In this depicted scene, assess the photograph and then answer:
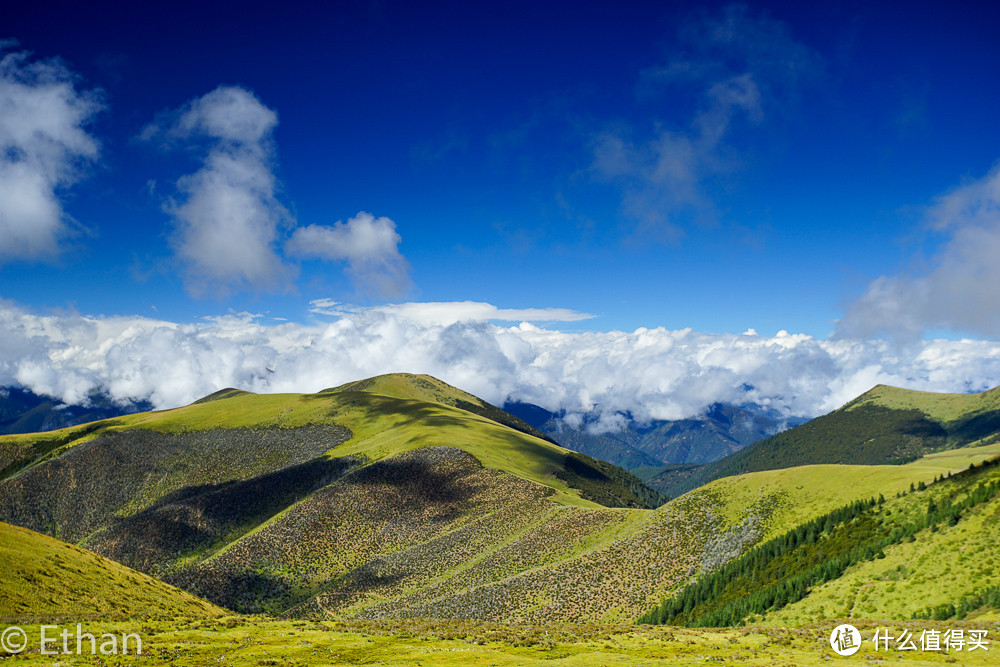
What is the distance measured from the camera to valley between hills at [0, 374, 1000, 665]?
4231 cm

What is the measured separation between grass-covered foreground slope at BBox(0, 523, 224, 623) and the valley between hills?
27cm

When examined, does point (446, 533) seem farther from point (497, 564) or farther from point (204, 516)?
point (204, 516)

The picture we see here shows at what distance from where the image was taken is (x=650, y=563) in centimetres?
10081

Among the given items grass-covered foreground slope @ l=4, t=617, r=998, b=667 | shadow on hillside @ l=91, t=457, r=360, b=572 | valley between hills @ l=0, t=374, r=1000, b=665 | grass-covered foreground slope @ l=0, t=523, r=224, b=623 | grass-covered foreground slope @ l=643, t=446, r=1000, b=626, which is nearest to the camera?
grass-covered foreground slope @ l=4, t=617, r=998, b=667

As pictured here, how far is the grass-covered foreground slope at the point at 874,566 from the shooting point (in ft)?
170

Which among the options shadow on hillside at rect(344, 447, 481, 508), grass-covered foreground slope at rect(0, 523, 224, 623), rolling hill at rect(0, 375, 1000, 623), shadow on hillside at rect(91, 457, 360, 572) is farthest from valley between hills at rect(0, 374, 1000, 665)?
shadow on hillside at rect(344, 447, 481, 508)

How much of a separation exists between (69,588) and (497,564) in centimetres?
7975

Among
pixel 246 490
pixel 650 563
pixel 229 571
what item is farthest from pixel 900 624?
pixel 246 490

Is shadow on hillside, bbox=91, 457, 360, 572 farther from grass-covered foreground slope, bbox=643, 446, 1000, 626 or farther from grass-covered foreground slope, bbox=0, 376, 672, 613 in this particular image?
grass-covered foreground slope, bbox=643, 446, 1000, 626

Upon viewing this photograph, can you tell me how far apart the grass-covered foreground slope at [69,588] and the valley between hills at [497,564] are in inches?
10.7

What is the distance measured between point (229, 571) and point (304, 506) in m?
27.4

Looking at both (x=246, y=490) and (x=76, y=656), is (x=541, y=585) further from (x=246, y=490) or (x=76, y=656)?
(x=246, y=490)

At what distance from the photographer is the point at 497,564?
112312 mm

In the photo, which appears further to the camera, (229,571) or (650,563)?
(229,571)
